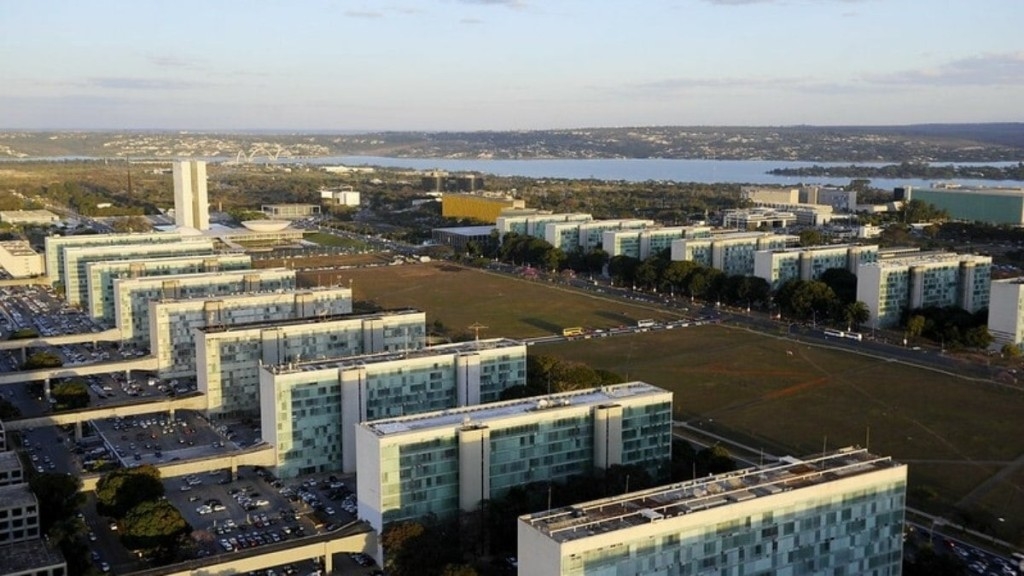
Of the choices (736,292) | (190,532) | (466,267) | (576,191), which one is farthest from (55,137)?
(190,532)

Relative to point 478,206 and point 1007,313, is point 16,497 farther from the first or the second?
point 478,206

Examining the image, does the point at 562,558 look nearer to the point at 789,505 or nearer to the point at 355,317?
the point at 789,505

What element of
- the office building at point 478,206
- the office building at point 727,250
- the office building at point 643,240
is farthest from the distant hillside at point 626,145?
the office building at point 727,250

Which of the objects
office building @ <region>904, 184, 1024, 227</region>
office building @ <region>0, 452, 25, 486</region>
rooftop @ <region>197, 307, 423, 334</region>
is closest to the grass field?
rooftop @ <region>197, 307, 423, 334</region>

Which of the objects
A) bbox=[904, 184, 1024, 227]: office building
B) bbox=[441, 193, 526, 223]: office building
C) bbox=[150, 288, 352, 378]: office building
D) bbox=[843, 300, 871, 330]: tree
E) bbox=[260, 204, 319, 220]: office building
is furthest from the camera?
bbox=[260, 204, 319, 220]: office building

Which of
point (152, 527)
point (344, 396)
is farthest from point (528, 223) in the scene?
point (152, 527)

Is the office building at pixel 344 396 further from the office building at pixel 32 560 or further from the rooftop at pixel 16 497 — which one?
the office building at pixel 32 560

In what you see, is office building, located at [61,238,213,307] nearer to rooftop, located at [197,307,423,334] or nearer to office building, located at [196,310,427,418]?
rooftop, located at [197,307,423,334]

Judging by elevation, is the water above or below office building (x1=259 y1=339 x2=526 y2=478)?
above
